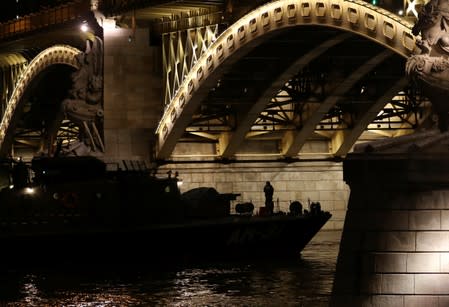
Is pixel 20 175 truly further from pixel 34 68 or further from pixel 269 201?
pixel 34 68

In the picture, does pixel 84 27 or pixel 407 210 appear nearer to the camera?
pixel 407 210

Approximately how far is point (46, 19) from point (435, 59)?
50873 mm

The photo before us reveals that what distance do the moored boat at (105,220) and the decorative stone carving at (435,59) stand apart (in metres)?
22.3

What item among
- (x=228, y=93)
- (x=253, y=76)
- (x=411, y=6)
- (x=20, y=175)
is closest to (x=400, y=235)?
(x=411, y=6)

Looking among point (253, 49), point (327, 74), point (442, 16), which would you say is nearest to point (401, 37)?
point (253, 49)

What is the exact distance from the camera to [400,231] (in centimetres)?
1708

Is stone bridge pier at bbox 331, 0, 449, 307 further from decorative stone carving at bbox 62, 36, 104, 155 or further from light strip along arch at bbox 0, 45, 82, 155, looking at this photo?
light strip along arch at bbox 0, 45, 82, 155

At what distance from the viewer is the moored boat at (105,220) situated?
38906 mm

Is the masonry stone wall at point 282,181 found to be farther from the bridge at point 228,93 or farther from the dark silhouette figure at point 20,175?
the dark silhouette figure at point 20,175

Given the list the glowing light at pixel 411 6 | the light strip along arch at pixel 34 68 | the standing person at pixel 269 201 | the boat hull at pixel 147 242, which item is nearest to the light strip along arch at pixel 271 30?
the glowing light at pixel 411 6

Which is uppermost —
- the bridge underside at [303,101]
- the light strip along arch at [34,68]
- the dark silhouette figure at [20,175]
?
the light strip along arch at [34,68]

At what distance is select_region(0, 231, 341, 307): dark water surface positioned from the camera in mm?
29062

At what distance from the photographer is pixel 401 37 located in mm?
37750

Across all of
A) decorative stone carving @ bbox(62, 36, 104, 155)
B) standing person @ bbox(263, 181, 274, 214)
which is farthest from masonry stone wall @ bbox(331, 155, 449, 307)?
decorative stone carving @ bbox(62, 36, 104, 155)
